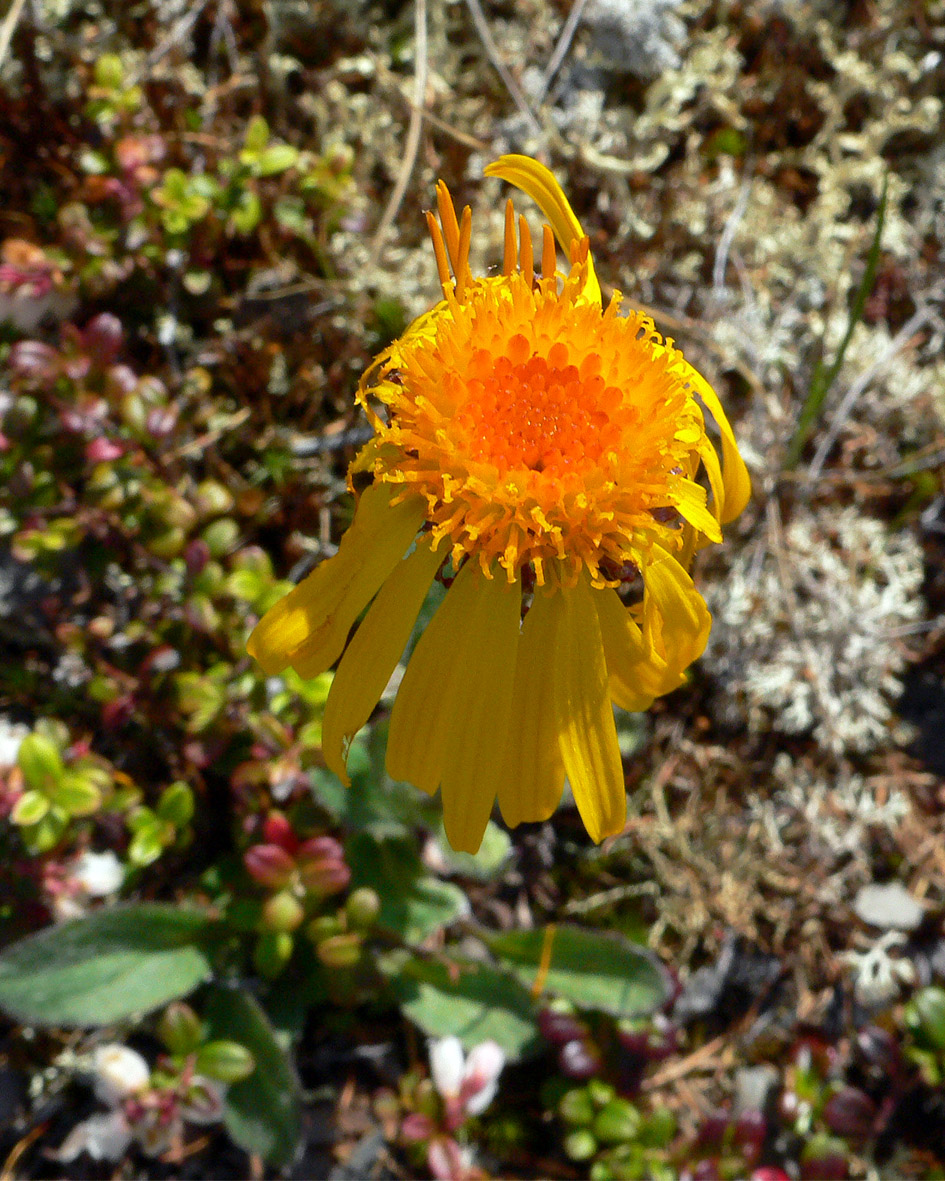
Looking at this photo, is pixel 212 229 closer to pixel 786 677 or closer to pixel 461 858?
pixel 461 858

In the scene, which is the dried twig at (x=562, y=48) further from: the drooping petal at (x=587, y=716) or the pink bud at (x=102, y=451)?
the drooping petal at (x=587, y=716)

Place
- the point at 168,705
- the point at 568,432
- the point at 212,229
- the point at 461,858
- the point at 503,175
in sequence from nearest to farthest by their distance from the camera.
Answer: the point at 568,432, the point at 503,175, the point at 461,858, the point at 168,705, the point at 212,229

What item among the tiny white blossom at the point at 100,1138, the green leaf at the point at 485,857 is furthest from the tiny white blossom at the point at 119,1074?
the green leaf at the point at 485,857

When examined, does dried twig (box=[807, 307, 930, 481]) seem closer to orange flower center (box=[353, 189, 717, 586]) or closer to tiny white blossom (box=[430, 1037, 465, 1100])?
orange flower center (box=[353, 189, 717, 586])

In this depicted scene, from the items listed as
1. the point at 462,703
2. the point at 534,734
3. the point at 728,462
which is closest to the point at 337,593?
the point at 462,703

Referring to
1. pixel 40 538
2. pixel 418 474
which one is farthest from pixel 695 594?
pixel 40 538
